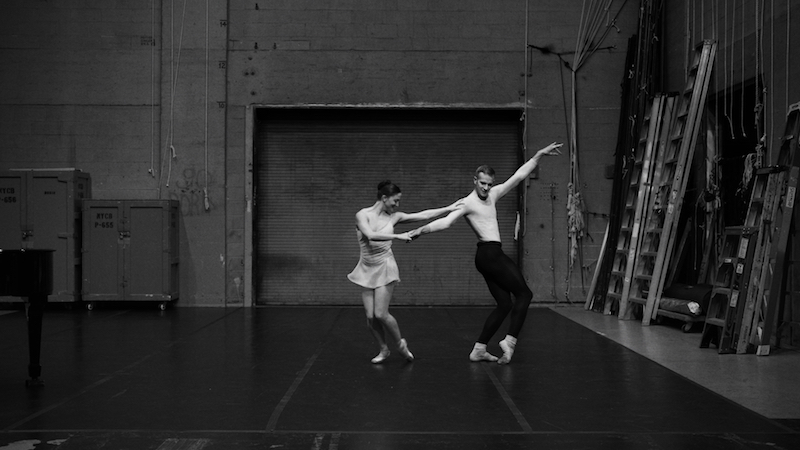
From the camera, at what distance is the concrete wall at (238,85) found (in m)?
14.5

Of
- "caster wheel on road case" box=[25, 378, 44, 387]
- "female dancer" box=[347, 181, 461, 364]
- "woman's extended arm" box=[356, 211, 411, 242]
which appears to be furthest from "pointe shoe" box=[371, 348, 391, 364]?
"caster wheel on road case" box=[25, 378, 44, 387]

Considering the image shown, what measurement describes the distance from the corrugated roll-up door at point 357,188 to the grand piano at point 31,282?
770cm

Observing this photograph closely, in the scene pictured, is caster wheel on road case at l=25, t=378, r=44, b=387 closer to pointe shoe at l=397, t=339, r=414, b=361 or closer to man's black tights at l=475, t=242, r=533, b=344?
pointe shoe at l=397, t=339, r=414, b=361

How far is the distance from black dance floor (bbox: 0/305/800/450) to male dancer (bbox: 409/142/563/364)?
0.87ft

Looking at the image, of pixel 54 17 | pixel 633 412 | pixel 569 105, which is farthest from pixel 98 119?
pixel 633 412

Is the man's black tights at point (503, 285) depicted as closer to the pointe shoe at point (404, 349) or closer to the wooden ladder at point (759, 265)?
the pointe shoe at point (404, 349)

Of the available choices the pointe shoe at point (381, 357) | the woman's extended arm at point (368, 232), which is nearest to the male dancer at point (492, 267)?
the woman's extended arm at point (368, 232)

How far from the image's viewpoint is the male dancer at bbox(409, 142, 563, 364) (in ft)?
26.0

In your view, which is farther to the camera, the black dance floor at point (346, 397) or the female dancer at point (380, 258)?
the female dancer at point (380, 258)

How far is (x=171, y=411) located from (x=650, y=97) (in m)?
9.80

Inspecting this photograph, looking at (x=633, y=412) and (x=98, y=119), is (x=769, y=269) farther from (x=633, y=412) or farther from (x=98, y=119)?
(x=98, y=119)

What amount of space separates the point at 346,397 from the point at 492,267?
2122mm

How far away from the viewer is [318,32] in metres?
14.6

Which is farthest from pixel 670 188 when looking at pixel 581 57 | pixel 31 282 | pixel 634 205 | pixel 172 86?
A: pixel 31 282
